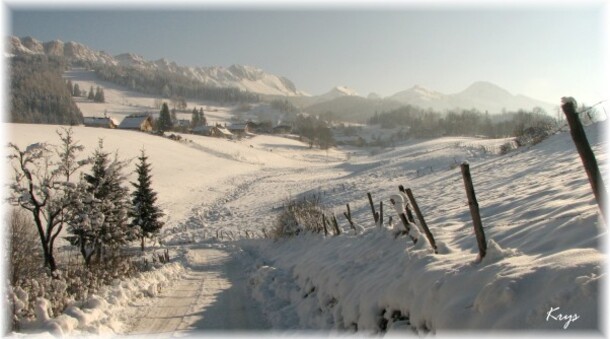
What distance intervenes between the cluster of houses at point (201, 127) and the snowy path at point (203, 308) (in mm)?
99693

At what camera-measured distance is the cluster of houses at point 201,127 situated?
109938 mm

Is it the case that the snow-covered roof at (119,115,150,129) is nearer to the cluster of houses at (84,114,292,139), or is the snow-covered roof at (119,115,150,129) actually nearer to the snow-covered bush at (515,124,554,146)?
the cluster of houses at (84,114,292,139)

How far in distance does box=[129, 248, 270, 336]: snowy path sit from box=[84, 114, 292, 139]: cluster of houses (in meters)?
99.7

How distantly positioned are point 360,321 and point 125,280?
8284 mm

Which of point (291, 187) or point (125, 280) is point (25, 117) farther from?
point (125, 280)

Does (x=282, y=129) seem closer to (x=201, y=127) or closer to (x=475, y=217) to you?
(x=201, y=127)

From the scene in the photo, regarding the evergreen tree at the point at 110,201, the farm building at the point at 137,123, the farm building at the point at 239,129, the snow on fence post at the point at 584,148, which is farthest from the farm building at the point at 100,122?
the snow on fence post at the point at 584,148

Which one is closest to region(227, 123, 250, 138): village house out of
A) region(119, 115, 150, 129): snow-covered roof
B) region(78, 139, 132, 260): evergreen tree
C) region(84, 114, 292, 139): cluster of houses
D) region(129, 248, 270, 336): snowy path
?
region(84, 114, 292, 139): cluster of houses

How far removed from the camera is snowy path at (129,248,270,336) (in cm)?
951

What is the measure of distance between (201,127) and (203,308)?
126 m

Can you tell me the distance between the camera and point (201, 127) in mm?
132750

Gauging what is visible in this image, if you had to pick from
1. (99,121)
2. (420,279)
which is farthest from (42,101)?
(420,279)

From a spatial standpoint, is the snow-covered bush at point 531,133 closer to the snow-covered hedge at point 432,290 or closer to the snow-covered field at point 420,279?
the snow-covered field at point 420,279

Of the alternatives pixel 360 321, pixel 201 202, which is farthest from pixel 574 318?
pixel 201 202
